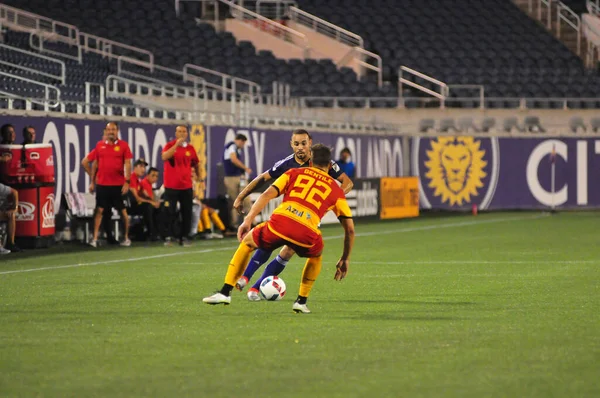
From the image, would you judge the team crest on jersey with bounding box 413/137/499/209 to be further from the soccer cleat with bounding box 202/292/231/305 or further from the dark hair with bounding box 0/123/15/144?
the soccer cleat with bounding box 202/292/231/305

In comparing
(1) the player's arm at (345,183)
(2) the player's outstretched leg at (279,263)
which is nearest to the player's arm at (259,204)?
(2) the player's outstretched leg at (279,263)

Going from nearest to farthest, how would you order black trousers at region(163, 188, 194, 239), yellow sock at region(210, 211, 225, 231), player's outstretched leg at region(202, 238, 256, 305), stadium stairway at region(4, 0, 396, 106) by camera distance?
player's outstretched leg at region(202, 238, 256, 305), black trousers at region(163, 188, 194, 239), yellow sock at region(210, 211, 225, 231), stadium stairway at region(4, 0, 396, 106)

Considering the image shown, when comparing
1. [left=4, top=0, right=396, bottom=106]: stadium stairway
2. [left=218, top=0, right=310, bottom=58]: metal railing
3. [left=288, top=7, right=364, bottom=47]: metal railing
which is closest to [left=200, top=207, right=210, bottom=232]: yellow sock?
[left=4, top=0, right=396, bottom=106]: stadium stairway

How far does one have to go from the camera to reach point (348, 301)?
11641 millimetres

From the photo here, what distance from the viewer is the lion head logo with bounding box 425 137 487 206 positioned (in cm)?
3612

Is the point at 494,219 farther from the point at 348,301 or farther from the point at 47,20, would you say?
the point at 348,301

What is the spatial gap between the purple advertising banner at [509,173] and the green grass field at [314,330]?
18524mm

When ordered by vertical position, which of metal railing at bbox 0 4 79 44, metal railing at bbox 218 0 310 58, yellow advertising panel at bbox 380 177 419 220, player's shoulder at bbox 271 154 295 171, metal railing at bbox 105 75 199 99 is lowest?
yellow advertising panel at bbox 380 177 419 220

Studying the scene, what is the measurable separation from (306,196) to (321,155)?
0.38 m

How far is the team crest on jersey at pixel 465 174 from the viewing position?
36.1m

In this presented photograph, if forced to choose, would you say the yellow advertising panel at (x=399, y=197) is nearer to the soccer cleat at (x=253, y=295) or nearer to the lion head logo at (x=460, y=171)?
the lion head logo at (x=460, y=171)

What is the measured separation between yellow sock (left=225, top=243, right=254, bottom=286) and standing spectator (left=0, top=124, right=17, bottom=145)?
8.80 metres

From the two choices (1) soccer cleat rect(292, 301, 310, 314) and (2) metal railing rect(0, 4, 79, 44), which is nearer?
(1) soccer cleat rect(292, 301, 310, 314)

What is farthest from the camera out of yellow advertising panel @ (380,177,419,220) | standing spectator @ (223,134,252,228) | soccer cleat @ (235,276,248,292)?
yellow advertising panel @ (380,177,419,220)
